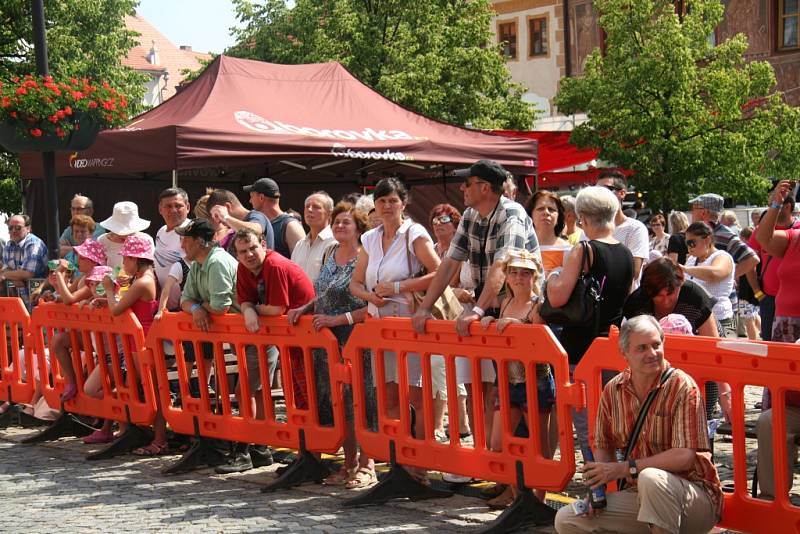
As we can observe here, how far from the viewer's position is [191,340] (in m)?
8.12

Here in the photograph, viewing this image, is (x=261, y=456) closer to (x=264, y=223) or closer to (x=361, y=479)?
(x=361, y=479)

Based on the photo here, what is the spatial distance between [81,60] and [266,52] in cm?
583

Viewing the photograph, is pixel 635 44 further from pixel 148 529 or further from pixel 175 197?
pixel 148 529

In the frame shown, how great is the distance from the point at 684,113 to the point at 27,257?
14606 millimetres

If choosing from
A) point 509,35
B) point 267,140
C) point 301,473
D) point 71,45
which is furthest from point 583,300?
point 509,35

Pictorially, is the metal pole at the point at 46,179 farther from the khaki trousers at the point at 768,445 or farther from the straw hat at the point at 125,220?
the khaki trousers at the point at 768,445

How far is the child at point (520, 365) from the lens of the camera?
20.1 feet

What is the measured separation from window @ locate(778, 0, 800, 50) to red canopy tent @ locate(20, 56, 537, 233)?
1652cm

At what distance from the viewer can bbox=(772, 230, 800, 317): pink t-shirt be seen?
736cm

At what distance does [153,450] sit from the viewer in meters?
8.56

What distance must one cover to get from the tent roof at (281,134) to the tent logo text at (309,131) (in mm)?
14

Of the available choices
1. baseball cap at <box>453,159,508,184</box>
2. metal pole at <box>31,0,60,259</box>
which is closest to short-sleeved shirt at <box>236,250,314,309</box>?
baseball cap at <box>453,159,508,184</box>

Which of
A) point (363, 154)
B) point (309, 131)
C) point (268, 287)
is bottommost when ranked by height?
point (268, 287)

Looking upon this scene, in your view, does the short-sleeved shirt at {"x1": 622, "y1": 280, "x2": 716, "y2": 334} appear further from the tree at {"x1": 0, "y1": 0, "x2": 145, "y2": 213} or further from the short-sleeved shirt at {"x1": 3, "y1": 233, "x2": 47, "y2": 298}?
the tree at {"x1": 0, "y1": 0, "x2": 145, "y2": 213}
